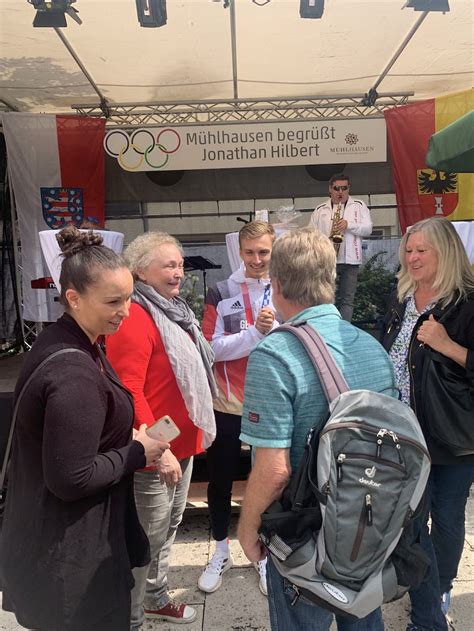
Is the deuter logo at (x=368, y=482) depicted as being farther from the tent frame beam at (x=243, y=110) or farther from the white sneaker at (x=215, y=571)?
the tent frame beam at (x=243, y=110)

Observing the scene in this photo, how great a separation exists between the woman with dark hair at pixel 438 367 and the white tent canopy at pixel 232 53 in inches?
148

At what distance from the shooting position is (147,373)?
173 cm

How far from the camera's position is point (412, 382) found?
1776 millimetres

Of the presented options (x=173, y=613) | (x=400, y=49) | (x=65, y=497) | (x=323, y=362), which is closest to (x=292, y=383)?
(x=323, y=362)

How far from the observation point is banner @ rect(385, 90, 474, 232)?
20.2 feet

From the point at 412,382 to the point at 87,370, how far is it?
47.5 inches

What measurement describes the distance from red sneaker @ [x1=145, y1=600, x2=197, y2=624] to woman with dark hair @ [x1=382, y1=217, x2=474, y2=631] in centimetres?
94

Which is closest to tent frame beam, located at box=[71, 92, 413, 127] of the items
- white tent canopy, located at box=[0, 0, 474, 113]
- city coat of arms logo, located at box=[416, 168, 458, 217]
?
white tent canopy, located at box=[0, 0, 474, 113]

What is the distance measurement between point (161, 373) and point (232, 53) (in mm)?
4811

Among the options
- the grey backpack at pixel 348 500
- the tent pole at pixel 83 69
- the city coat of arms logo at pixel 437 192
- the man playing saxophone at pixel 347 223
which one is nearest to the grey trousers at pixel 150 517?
the grey backpack at pixel 348 500

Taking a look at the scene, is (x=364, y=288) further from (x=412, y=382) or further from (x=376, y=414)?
(x=376, y=414)

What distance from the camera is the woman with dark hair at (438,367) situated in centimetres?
169

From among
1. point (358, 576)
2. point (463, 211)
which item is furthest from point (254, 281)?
point (463, 211)

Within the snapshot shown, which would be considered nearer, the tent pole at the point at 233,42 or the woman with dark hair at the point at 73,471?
the woman with dark hair at the point at 73,471
